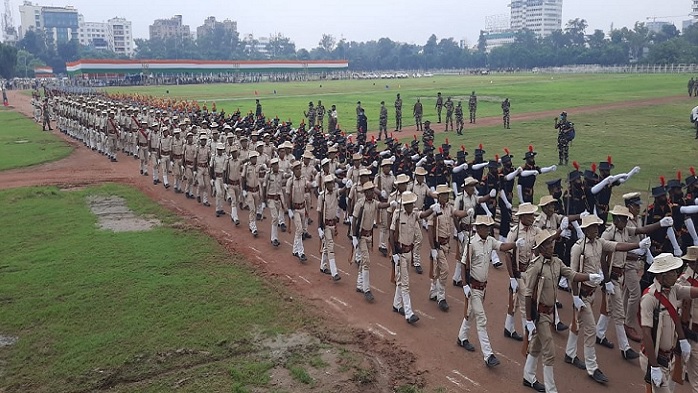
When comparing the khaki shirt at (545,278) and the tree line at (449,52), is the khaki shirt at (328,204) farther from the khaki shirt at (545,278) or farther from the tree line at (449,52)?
the tree line at (449,52)

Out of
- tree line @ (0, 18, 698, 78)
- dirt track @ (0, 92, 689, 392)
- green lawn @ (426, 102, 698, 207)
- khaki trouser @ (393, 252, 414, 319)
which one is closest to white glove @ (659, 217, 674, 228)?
dirt track @ (0, 92, 689, 392)

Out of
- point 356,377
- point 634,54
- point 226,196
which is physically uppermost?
point 634,54

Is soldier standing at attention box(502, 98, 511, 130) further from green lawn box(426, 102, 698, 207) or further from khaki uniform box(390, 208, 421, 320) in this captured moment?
khaki uniform box(390, 208, 421, 320)

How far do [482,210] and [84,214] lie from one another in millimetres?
11403

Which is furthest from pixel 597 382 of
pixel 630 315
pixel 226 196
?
pixel 226 196

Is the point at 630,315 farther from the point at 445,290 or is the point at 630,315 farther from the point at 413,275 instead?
the point at 413,275

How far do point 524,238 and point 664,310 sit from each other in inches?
104

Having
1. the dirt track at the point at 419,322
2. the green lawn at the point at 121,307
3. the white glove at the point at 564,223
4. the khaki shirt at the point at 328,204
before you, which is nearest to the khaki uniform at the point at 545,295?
the dirt track at the point at 419,322

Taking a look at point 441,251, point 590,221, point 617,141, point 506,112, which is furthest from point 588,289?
point 506,112

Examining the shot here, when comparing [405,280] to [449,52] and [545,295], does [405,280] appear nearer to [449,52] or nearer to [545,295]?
[545,295]

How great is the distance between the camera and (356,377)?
7836 millimetres

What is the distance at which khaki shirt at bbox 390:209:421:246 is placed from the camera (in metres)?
9.37

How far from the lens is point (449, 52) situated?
5969 inches

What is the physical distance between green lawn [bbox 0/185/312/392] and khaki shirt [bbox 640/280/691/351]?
Answer: 16.6 ft
